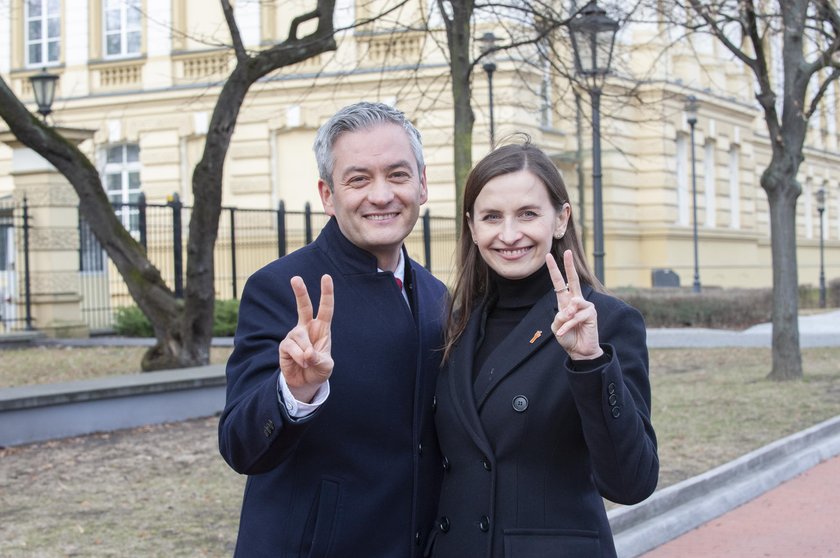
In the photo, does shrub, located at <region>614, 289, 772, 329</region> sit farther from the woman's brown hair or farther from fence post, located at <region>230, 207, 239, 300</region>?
the woman's brown hair

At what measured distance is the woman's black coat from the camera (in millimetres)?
2959

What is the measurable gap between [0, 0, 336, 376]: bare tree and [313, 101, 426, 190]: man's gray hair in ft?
31.5

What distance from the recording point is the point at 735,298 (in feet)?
84.6

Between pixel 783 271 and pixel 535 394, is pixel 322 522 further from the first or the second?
pixel 783 271

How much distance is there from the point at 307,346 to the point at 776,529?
565 centimetres

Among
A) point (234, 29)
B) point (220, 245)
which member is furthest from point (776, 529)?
point (220, 245)

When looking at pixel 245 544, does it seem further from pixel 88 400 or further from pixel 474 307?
pixel 88 400

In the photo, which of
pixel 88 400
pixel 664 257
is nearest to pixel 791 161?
pixel 88 400

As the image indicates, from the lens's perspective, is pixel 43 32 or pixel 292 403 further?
pixel 43 32

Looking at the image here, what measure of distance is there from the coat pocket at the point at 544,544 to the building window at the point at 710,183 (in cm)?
3619

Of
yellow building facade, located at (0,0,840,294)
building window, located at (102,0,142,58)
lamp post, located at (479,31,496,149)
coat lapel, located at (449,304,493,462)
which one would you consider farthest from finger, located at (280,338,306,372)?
building window, located at (102,0,142,58)

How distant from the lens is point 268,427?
277 centimetres

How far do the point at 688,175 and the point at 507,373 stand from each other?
34.8 metres

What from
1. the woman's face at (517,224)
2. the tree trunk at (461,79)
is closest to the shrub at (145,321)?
the tree trunk at (461,79)
